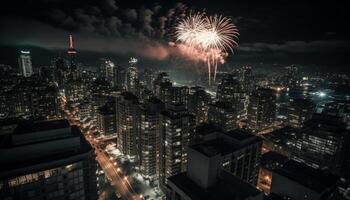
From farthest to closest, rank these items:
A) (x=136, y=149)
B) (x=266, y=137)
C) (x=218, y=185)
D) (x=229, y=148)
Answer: (x=266, y=137) < (x=136, y=149) < (x=229, y=148) < (x=218, y=185)

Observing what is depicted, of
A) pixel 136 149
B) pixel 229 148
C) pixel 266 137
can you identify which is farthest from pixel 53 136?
pixel 266 137

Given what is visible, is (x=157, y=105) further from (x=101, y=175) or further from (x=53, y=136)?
(x=53, y=136)

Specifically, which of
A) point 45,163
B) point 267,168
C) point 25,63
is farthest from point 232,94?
point 25,63

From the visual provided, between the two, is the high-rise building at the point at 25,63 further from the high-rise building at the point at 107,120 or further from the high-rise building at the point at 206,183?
the high-rise building at the point at 206,183

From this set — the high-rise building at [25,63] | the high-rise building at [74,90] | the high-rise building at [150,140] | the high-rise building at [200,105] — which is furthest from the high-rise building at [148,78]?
the high-rise building at [150,140]

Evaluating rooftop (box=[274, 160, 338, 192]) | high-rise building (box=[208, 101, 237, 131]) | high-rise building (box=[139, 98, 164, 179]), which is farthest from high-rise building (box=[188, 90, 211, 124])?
rooftop (box=[274, 160, 338, 192])

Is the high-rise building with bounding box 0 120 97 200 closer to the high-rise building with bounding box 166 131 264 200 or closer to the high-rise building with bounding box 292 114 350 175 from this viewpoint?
the high-rise building with bounding box 166 131 264 200
